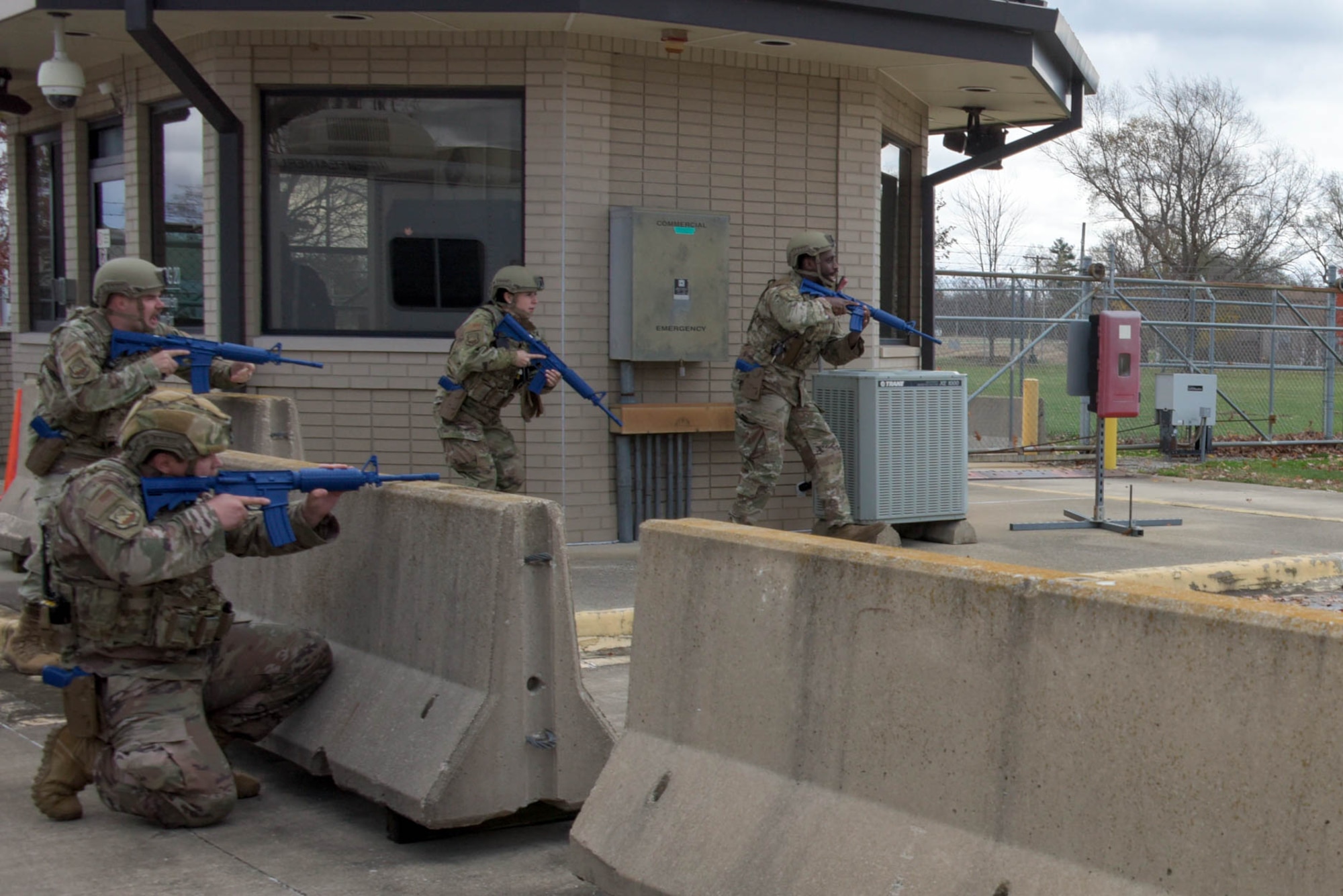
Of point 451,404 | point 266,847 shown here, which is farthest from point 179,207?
point 266,847

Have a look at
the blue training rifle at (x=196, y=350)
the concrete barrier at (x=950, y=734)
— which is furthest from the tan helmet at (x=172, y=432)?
the blue training rifle at (x=196, y=350)

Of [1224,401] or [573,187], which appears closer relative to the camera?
[573,187]

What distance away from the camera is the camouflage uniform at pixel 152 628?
4.36 m

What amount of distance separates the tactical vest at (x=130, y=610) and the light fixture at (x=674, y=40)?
558cm

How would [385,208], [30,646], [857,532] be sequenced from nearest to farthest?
1. [30,646]
2. [857,532]
3. [385,208]

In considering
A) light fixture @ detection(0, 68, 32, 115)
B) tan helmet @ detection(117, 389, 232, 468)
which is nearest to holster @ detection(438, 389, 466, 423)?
tan helmet @ detection(117, 389, 232, 468)

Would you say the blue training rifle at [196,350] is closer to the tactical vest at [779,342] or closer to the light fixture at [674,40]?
the tactical vest at [779,342]

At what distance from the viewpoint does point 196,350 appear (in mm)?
7215

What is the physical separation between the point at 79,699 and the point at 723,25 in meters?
5.86

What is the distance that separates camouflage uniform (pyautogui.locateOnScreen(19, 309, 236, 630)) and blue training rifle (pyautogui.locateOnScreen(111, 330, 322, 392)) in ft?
0.13

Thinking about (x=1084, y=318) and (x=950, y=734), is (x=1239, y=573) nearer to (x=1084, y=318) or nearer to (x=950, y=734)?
(x=950, y=734)

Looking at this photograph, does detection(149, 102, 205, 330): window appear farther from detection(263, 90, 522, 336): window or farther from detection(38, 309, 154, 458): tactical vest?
detection(38, 309, 154, 458): tactical vest

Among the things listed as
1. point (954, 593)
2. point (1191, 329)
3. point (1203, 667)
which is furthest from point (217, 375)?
point (1191, 329)

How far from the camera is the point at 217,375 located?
307 inches
